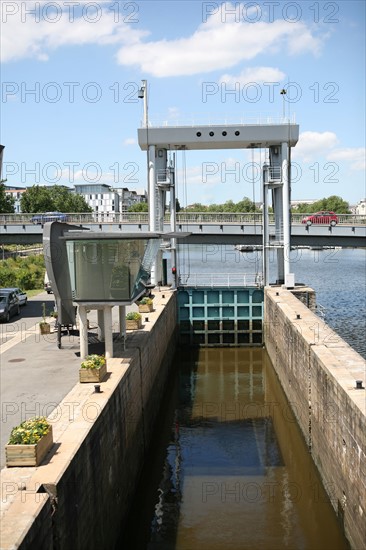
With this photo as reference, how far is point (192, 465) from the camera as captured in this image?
1761 centimetres

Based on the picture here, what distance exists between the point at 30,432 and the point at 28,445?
0.32 metres

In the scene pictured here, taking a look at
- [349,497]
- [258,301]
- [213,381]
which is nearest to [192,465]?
[349,497]

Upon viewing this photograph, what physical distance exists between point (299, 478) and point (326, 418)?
98.8 inches

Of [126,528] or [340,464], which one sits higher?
[340,464]

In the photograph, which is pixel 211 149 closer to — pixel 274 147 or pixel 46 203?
pixel 274 147

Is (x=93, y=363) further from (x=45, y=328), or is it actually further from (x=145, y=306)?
(x=145, y=306)

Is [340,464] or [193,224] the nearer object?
[340,464]

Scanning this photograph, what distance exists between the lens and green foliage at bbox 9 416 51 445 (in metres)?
9.80

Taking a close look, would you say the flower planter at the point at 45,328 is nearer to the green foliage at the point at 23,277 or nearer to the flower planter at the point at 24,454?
the flower planter at the point at 24,454

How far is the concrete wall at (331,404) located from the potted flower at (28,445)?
5804 mm

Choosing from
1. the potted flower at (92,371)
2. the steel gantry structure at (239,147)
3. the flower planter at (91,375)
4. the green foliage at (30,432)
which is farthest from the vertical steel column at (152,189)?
the green foliage at (30,432)

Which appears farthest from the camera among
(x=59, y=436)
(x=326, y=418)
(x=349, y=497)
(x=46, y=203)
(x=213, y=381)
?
(x=46, y=203)

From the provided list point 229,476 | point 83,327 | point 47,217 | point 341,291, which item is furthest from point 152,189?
point 341,291

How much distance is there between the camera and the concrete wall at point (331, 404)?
11.8 meters
